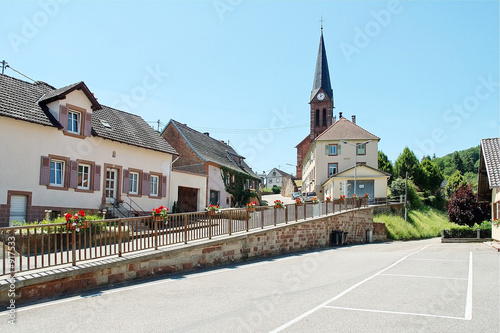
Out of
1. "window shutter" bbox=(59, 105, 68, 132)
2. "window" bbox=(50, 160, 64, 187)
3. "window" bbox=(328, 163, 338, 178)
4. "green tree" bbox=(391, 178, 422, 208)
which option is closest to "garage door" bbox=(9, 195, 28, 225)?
"window" bbox=(50, 160, 64, 187)

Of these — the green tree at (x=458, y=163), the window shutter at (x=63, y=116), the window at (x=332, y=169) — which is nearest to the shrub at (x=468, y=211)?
the window at (x=332, y=169)

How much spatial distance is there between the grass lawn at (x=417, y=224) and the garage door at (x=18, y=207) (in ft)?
82.6

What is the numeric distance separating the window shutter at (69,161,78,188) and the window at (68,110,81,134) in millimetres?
1617

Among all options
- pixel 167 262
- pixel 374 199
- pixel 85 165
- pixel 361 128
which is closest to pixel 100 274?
pixel 167 262

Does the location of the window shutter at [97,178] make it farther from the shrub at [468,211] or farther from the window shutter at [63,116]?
the shrub at [468,211]

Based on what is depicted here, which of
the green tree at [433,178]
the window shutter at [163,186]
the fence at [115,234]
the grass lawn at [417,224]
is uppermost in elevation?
the green tree at [433,178]

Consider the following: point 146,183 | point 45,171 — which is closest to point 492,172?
point 146,183

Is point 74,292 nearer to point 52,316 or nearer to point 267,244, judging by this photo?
point 52,316

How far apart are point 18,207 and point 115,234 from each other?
905cm

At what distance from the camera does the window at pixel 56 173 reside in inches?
764

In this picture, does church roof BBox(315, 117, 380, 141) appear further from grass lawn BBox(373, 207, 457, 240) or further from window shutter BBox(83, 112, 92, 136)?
window shutter BBox(83, 112, 92, 136)

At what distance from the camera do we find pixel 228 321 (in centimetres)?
692

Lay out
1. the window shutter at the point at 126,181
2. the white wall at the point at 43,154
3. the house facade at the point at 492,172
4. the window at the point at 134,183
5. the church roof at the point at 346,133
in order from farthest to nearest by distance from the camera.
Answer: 1. the church roof at the point at 346,133
2. the window at the point at 134,183
3. the window shutter at the point at 126,181
4. the house facade at the point at 492,172
5. the white wall at the point at 43,154

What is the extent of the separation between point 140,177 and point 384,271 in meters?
16.0
